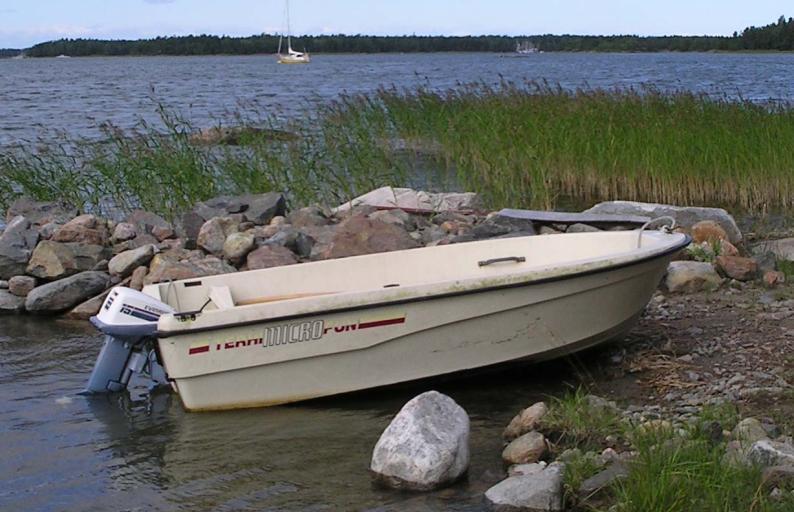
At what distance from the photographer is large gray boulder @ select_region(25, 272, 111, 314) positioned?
9648 millimetres

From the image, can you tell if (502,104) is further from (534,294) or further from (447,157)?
(534,294)

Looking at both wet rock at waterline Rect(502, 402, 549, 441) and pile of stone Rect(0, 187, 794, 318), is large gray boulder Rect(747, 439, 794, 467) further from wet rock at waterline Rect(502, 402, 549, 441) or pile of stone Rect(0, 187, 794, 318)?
pile of stone Rect(0, 187, 794, 318)

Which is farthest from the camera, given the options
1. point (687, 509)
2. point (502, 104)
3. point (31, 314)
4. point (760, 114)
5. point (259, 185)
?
point (502, 104)

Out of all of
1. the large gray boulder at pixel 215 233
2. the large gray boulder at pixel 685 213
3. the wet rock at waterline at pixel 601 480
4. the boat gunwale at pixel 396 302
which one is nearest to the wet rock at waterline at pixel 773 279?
the large gray boulder at pixel 685 213

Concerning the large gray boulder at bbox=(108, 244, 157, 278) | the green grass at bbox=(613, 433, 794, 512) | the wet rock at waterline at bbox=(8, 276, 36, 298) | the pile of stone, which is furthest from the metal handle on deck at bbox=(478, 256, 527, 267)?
the wet rock at waterline at bbox=(8, 276, 36, 298)

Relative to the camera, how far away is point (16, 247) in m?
10.5

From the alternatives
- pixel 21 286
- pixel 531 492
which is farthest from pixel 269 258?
pixel 531 492

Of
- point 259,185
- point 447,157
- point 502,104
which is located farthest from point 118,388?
point 502,104

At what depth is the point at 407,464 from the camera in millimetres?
5465

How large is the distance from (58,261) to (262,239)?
1788 millimetres

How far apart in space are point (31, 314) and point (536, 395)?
4802 millimetres

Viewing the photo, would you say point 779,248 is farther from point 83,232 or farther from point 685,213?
point 83,232

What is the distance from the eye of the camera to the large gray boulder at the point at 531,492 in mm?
4957

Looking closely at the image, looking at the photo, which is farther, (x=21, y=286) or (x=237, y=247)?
(x=21, y=286)
